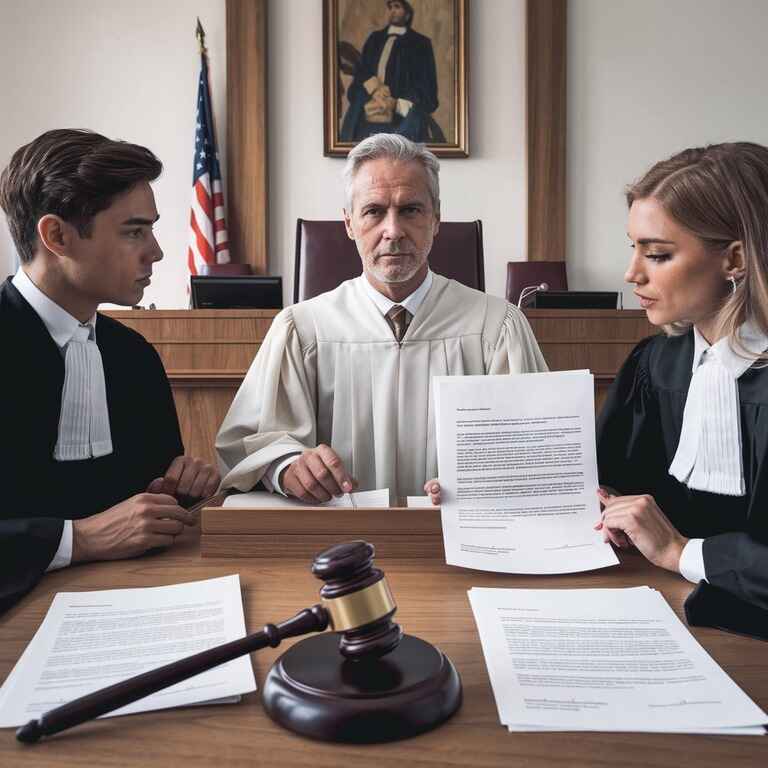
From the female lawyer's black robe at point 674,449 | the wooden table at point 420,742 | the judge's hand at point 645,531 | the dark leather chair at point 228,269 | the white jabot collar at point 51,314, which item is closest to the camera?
the wooden table at point 420,742

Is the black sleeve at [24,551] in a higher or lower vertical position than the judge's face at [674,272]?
lower

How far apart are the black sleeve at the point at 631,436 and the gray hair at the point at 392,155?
0.89 metres

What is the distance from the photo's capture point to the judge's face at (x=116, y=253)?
5.76ft

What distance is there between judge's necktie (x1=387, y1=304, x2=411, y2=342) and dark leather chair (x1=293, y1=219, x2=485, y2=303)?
107 centimetres

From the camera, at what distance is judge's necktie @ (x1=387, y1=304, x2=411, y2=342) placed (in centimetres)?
221

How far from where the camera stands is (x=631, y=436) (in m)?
1.65

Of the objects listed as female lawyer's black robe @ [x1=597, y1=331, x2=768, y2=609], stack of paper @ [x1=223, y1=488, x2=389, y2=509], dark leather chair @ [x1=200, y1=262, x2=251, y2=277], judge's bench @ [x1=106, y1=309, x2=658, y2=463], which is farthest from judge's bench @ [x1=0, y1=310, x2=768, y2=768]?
dark leather chair @ [x1=200, y1=262, x2=251, y2=277]

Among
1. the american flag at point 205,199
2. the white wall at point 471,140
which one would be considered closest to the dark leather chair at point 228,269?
the american flag at point 205,199

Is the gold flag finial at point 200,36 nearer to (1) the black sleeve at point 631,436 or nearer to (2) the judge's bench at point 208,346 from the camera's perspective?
(2) the judge's bench at point 208,346

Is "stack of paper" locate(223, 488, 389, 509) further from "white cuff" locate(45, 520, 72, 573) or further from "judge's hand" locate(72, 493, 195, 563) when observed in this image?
"white cuff" locate(45, 520, 72, 573)

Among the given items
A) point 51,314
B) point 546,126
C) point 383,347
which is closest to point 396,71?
point 546,126

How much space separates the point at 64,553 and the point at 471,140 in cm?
516

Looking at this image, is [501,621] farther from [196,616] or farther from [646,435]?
[646,435]

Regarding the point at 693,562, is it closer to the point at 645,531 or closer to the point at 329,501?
the point at 645,531
